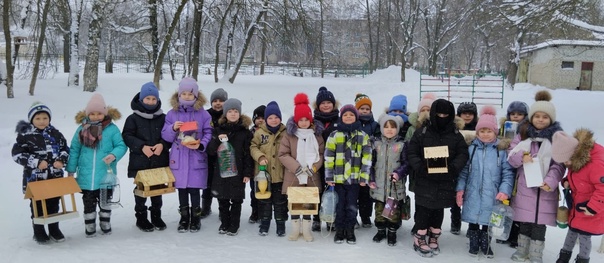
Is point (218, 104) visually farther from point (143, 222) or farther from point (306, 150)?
point (143, 222)

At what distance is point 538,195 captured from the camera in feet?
14.7

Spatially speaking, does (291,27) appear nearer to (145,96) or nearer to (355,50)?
(145,96)

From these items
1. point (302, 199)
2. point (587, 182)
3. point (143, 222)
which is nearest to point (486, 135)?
point (587, 182)

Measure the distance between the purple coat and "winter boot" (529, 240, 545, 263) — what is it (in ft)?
11.7

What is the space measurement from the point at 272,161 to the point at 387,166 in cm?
130

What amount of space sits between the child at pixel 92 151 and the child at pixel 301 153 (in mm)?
1835

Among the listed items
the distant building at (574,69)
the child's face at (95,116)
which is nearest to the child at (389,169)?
the child's face at (95,116)

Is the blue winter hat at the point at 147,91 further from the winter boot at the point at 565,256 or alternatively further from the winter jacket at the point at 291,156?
the winter boot at the point at 565,256

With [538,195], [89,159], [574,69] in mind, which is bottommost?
[538,195]

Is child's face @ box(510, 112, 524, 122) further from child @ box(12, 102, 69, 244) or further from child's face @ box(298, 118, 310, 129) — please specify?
child @ box(12, 102, 69, 244)

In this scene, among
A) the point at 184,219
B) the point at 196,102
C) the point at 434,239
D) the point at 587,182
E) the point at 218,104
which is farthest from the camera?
the point at 218,104

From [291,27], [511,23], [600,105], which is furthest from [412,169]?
[600,105]

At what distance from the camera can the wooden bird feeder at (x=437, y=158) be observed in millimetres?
4559

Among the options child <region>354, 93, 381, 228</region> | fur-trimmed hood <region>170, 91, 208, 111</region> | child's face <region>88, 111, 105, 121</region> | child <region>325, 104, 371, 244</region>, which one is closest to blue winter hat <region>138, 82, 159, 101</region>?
fur-trimmed hood <region>170, 91, 208, 111</region>
